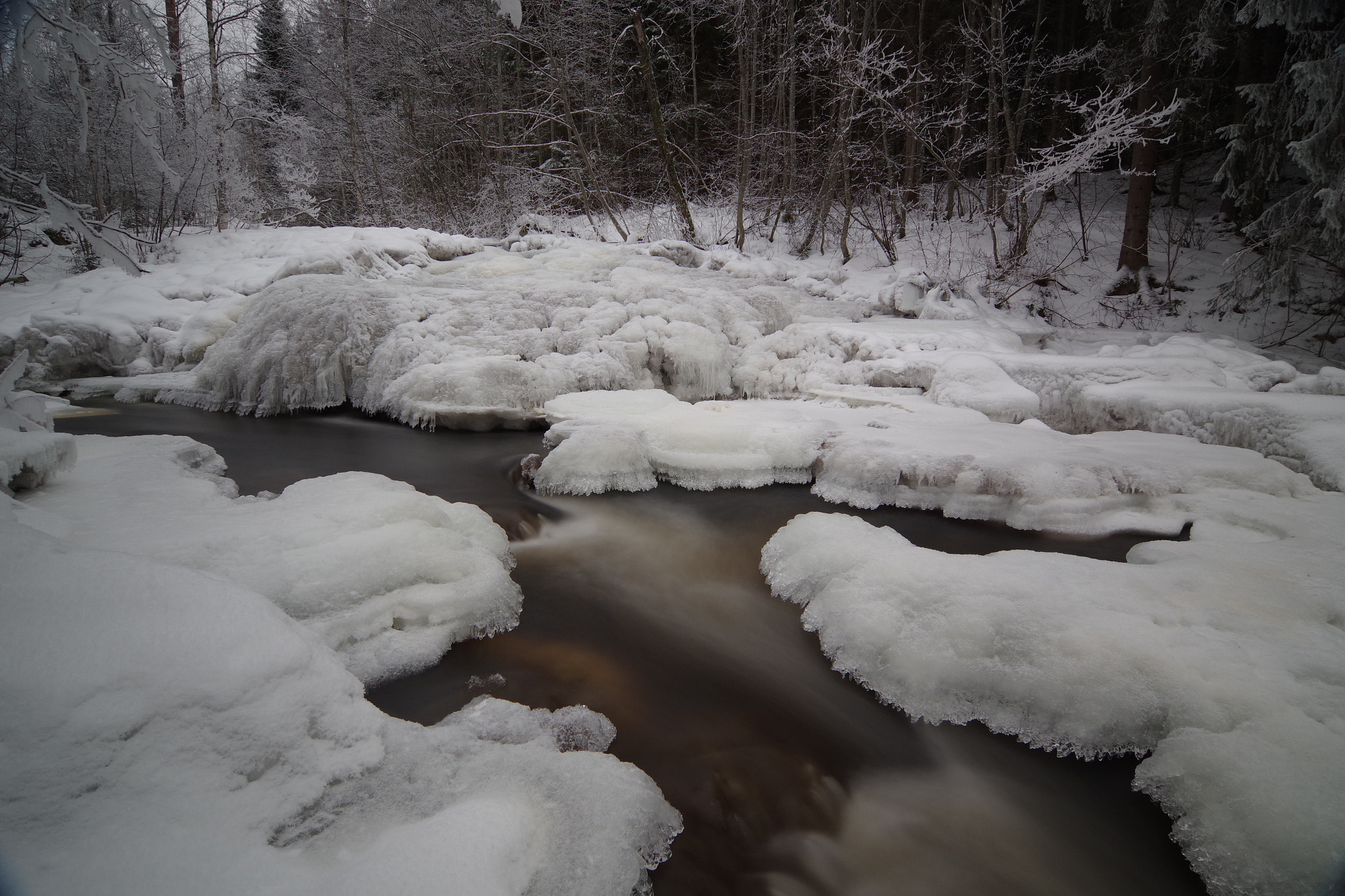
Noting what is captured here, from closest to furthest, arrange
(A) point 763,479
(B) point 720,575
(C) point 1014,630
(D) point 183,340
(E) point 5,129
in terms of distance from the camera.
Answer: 1. (C) point 1014,630
2. (B) point 720,575
3. (A) point 763,479
4. (D) point 183,340
5. (E) point 5,129

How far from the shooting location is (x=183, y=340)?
23.7 ft

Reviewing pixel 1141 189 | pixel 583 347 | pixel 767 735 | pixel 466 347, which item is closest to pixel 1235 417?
pixel 767 735

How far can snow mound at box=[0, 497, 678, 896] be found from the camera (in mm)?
1120

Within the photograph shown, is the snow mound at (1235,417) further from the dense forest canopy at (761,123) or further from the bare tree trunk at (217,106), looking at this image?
the bare tree trunk at (217,106)

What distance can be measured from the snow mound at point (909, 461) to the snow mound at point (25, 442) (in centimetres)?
251

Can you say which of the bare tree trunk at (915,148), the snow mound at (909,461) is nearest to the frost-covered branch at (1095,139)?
the bare tree trunk at (915,148)

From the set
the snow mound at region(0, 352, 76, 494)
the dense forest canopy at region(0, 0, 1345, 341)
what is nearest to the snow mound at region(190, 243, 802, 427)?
the dense forest canopy at region(0, 0, 1345, 341)

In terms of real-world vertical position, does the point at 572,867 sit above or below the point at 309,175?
below

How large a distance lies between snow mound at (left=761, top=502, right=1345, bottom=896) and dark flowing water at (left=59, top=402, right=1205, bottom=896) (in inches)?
5.1

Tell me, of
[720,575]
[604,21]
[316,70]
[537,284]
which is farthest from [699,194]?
[720,575]

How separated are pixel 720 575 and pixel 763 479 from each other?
108cm

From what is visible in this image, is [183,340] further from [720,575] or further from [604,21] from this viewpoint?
[604,21]

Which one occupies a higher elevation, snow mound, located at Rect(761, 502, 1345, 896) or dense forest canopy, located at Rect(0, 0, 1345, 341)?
dense forest canopy, located at Rect(0, 0, 1345, 341)

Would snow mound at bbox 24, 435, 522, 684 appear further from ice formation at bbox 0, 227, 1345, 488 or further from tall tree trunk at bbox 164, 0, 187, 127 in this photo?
tall tree trunk at bbox 164, 0, 187, 127
